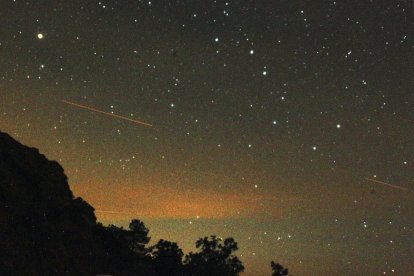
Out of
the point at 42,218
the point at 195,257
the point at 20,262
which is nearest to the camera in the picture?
the point at 20,262

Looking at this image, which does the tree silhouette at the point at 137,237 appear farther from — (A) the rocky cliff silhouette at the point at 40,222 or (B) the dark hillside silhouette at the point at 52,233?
(A) the rocky cliff silhouette at the point at 40,222

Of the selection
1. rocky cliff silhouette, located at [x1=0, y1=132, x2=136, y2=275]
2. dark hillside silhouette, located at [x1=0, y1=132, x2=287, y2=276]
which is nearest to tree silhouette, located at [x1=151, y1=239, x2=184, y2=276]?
dark hillside silhouette, located at [x1=0, y1=132, x2=287, y2=276]

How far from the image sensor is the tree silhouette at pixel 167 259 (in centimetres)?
4606

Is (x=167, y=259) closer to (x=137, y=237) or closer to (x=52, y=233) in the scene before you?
(x=137, y=237)

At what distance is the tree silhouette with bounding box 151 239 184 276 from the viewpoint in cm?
4606

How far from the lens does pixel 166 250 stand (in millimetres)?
49062

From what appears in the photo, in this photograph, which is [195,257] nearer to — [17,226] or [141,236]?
[141,236]

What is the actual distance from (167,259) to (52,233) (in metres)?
17.5

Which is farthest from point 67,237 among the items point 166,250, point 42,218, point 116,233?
point 166,250

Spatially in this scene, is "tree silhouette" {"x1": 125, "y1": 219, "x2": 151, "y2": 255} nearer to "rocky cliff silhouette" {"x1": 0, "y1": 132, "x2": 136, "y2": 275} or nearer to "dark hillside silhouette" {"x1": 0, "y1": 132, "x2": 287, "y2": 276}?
"dark hillside silhouette" {"x1": 0, "y1": 132, "x2": 287, "y2": 276}

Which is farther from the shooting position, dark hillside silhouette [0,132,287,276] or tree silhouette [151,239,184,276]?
tree silhouette [151,239,184,276]

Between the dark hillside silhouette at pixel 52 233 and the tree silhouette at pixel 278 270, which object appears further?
the tree silhouette at pixel 278 270

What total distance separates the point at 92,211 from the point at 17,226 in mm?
13878

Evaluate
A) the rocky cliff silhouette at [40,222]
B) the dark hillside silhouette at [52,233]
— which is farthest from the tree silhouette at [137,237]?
the rocky cliff silhouette at [40,222]
